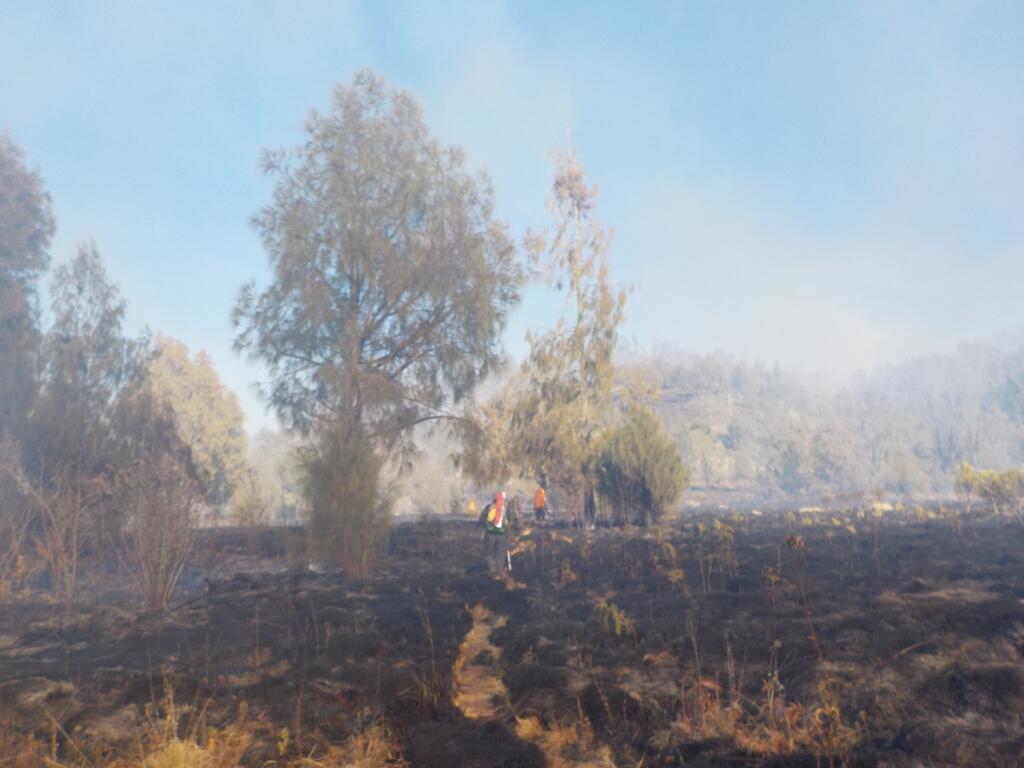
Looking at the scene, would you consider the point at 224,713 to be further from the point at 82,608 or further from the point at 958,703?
the point at 82,608

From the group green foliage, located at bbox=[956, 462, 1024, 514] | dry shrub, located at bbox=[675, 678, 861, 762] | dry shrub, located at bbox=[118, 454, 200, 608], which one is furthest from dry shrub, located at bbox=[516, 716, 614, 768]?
green foliage, located at bbox=[956, 462, 1024, 514]

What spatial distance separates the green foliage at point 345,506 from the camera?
11.7 meters

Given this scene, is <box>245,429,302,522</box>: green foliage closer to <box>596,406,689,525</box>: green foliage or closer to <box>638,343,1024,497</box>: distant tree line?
<box>596,406,689,525</box>: green foliage

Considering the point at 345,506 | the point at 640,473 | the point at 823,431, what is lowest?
the point at 345,506

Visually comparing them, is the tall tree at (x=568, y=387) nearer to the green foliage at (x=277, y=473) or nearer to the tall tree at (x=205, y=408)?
the green foliage at (x=277, y=473)

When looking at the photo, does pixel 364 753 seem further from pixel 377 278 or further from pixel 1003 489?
pixel 1003 489

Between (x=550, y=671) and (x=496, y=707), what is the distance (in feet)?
1.86

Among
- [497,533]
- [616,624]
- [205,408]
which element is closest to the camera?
[616,624]

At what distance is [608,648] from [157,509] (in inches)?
242

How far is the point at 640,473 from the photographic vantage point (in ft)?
67.2

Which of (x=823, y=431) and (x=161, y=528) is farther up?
(x=823, y=431)

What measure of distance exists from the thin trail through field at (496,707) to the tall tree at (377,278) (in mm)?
9314

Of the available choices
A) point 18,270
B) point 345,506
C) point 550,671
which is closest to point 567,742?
point 550,671

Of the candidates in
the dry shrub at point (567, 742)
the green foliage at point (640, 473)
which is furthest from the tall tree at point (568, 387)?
the dry shrub at point (567, 742)
